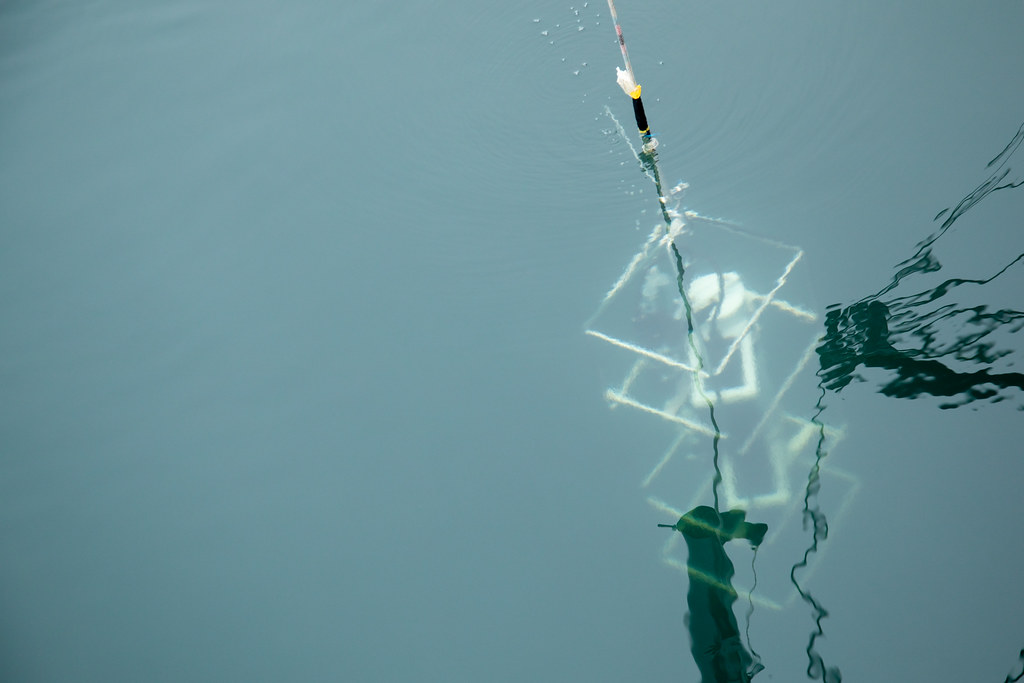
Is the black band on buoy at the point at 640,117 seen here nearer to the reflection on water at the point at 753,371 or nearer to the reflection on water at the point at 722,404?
the reflection on water at the point at 722,404

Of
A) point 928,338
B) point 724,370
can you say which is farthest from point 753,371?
point 928,338

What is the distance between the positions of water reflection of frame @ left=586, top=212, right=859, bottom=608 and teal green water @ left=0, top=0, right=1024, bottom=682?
0.7 inches

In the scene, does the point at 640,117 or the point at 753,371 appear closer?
the point at 753,371

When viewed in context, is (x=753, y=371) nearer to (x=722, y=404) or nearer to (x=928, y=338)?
(x=722, y=404)

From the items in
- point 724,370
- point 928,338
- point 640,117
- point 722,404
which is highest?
point 640,117

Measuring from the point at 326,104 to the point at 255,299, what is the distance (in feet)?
3.05

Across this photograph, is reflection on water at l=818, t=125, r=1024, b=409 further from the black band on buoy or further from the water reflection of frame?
the black band on buoy

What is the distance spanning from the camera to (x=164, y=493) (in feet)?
10.1

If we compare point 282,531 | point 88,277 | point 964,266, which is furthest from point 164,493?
point 964,266

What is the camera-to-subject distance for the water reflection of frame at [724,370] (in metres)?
2.69

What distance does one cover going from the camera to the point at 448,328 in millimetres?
3141

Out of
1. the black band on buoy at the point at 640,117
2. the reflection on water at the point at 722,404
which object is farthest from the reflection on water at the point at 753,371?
the black band on buoy at the point at 640,117

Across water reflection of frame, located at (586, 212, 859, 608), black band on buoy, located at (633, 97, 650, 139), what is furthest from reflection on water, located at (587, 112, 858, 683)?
black band on buoy, located at (633, 97, 650, 139)

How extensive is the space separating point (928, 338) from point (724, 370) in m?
0.66
